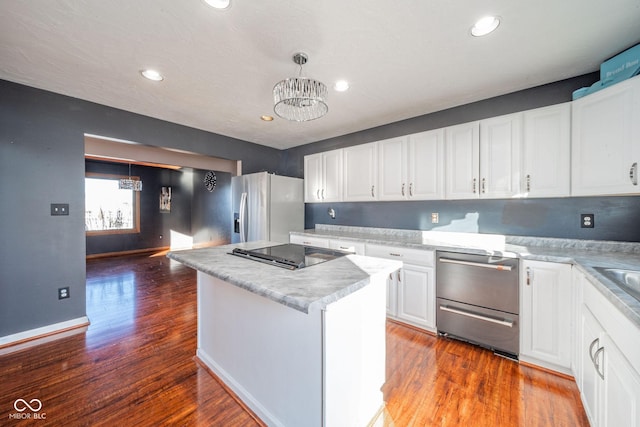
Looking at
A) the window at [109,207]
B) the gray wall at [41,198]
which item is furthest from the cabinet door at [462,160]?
the window at [109,207]

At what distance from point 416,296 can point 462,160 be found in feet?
4.80

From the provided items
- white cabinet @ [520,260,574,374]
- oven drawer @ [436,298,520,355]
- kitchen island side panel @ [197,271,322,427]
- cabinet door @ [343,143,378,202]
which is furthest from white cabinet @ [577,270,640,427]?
cabinet door @ [343,143,378,202]

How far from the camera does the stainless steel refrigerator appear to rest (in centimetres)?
364

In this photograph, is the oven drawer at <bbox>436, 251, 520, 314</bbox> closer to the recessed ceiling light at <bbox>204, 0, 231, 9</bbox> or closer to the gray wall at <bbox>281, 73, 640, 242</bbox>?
the gray wall at <bbox>281, 73, 640, 242</bbox>

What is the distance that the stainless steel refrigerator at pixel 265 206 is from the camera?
11.9ft

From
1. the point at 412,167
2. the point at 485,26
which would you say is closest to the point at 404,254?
the point at 412,167

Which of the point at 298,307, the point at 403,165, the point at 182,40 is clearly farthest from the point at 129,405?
the point at 403,165

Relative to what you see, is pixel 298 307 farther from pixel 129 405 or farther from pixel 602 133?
pixel 602 133

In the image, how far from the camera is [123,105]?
109 inches

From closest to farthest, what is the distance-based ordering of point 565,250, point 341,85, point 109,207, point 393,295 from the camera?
1. point 565,250
2. point 341,85
3. point 393,295
4. point 109,207

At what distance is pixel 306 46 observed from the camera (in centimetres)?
175

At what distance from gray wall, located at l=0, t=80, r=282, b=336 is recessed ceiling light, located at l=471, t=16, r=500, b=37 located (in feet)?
11.7

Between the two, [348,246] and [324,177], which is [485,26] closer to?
[348,246]

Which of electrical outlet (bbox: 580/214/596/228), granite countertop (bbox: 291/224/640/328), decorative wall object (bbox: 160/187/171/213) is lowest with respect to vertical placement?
granite countertop (bbox: 291/224/640/328)
